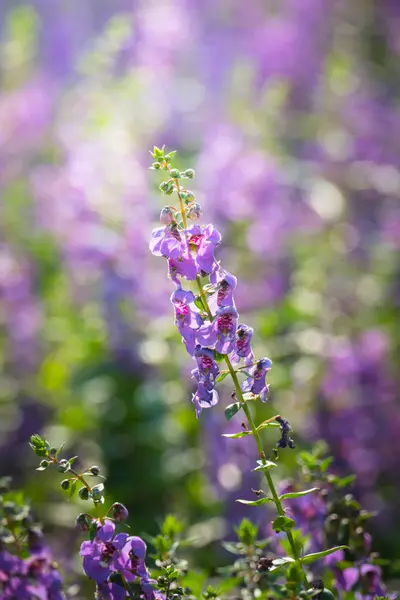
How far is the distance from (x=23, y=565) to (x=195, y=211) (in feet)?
1.33

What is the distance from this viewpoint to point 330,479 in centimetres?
87

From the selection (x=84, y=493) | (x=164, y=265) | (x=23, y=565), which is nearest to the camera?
(x=84, y=493)

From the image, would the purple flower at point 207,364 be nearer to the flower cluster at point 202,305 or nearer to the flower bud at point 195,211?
the flower cluster at point 202,305

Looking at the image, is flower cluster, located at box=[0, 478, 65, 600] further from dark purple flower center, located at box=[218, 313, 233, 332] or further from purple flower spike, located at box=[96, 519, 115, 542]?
dark purple flower center, located at box=[218, 313, 233, 332]

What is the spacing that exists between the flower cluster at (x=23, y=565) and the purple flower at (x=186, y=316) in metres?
0.25

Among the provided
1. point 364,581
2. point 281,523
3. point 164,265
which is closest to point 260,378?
point 281,523

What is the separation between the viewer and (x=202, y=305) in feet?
2.55

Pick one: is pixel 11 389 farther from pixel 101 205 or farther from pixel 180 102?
pixel 180 102

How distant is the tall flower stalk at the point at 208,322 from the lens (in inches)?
29.5

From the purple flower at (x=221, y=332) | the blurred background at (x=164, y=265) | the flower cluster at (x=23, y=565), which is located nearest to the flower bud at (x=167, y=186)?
the purple flower at (x=221, y=332)

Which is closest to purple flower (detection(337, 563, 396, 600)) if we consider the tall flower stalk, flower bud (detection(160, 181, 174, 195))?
the tall flower stalk

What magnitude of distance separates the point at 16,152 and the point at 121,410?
3.57 ft

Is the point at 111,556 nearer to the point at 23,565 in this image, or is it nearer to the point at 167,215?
the point at 23,565

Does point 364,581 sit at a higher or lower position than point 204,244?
lower
